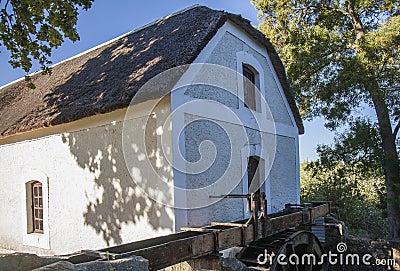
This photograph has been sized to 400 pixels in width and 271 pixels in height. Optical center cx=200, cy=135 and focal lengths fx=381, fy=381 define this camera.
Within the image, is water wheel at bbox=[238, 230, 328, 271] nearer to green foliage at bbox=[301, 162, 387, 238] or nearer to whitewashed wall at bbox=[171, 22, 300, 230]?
whitewashed wall at bbox=[171, 22, 300, 230]

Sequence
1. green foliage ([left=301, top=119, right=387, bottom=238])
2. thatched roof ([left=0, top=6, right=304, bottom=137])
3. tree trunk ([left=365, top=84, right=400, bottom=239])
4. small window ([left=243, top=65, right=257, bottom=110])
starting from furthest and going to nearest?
1. green foliage ([left=301, top=119, right=387, bottom=238])
2. tree trunk ([left=365, top=84, right=400, bottom=239])
3. small window ([left=243, top=65, right=257, bottom=110])
4. thatched roof ([left=0, top=6, right=304, bottom=137])

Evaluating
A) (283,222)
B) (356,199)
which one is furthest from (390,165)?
(283,222)

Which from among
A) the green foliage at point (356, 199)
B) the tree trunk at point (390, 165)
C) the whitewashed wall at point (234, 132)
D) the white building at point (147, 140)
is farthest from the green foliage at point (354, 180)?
the white building at point (147, 140)

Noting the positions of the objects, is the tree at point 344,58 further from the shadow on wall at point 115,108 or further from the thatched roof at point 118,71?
the shadow on wall at point 115,108

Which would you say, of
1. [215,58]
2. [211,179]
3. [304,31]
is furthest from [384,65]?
[211,179]

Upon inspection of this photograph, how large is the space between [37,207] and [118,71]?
12.4ft

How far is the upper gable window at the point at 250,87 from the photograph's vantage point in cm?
836

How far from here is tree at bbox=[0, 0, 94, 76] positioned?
24.4 feet

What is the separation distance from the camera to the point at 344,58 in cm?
1039

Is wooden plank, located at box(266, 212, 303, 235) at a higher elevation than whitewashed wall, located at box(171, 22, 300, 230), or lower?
lower

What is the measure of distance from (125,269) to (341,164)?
9617mm

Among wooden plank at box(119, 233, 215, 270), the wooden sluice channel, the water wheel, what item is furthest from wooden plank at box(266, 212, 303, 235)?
wooden plank at box(119, 233, 215, 270)

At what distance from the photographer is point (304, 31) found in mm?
11742

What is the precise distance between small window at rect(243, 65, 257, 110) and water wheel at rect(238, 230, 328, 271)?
9.38 feet
